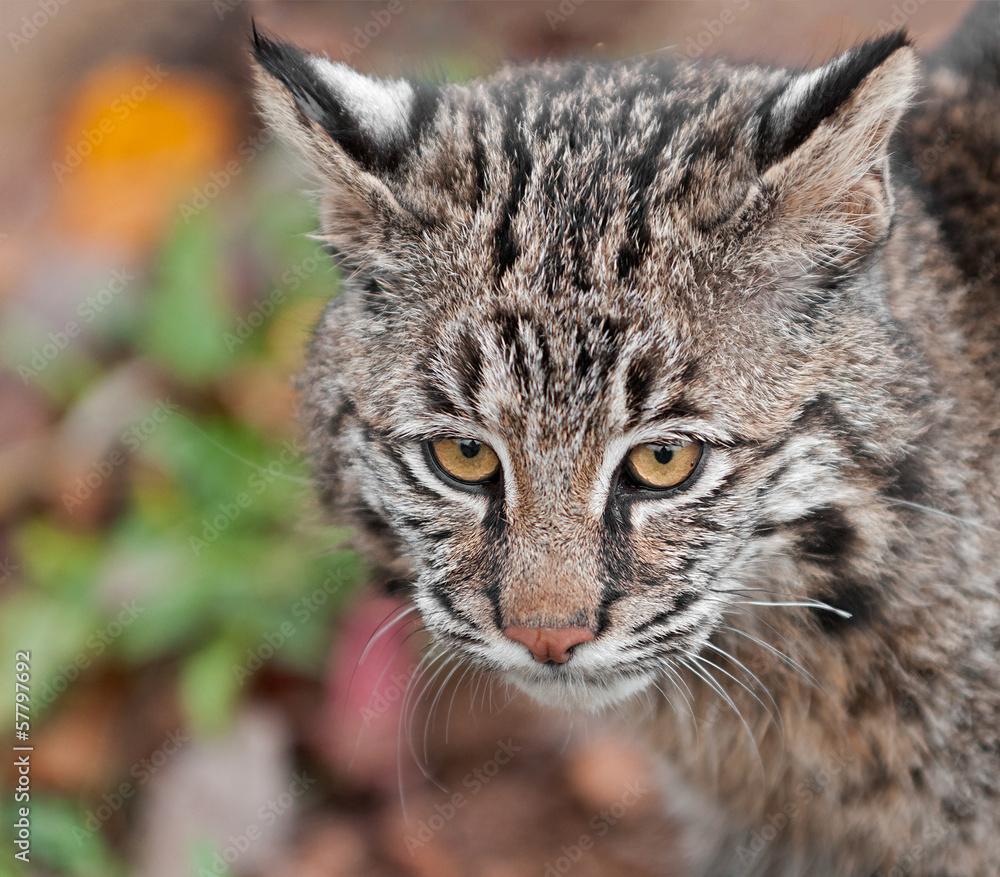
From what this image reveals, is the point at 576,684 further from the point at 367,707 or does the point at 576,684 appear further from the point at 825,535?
the point at 367,707

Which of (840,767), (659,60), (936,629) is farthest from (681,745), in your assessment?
(659,60)

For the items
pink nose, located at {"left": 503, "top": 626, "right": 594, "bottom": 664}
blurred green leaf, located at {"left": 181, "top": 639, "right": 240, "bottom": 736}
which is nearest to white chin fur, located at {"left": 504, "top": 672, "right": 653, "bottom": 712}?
pink nose, located at {"left": 503, "top": 626, "right": 594, "bottom": 664}

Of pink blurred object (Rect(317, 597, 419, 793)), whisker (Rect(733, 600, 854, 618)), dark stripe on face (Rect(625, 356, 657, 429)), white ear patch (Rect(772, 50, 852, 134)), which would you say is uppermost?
white ear patch (Rect(772, 50, 852, 134))

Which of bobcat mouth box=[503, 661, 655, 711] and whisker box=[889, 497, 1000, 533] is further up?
whisker box=[889, 497, 1000, 533]

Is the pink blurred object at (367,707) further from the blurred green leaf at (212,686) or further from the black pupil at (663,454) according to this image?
the black pupil at (663,454)

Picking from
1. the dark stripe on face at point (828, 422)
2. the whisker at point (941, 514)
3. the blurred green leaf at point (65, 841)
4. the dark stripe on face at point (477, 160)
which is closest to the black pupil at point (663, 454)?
the dark stripe on face at point (828, 422)

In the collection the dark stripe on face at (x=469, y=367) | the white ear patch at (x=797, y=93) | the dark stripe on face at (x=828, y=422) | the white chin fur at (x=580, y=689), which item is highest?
the white ear patch at (x=797, y=93)

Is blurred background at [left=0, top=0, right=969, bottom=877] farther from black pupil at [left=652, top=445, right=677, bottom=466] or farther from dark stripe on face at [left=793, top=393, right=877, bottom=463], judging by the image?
dark stripe on face at [left=793, top=393, right=877, bottom=463]

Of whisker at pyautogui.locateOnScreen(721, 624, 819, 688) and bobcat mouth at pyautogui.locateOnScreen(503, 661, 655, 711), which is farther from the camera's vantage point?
whisker at pyautogui.locateOnScreen(721, 624, 819, 688)
